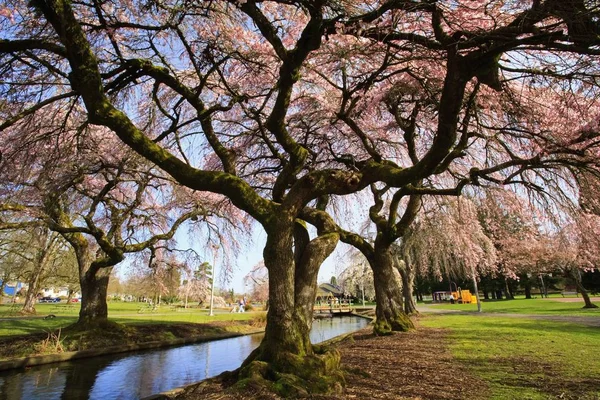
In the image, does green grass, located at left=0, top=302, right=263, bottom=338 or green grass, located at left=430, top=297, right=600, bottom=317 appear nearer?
green grass, located at left=0, top=302, right=263, bottom=338

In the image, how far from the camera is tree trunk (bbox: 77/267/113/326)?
12.5 m

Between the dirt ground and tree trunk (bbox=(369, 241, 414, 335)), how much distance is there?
10.9 feet

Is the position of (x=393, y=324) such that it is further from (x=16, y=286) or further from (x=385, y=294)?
(x=16, y=286)

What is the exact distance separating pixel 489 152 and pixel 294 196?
562 centimetres

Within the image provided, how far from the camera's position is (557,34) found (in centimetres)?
358

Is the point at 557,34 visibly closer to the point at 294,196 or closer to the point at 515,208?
the point at 294,196

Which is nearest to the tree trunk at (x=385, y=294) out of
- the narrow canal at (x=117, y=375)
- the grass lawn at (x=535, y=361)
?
the grass lawn at (x=535, y=361)

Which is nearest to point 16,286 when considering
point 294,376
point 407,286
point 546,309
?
point 407,286

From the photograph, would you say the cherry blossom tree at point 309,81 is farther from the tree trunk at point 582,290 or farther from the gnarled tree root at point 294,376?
the tree trunk at point 582,290

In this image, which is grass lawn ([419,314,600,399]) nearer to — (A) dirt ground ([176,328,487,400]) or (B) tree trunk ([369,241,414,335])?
(A) dirt ground ([176,328,487,400])

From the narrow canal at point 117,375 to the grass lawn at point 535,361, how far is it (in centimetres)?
587

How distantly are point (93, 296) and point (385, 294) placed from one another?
10157mm

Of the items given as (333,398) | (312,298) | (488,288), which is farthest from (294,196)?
(488,288)

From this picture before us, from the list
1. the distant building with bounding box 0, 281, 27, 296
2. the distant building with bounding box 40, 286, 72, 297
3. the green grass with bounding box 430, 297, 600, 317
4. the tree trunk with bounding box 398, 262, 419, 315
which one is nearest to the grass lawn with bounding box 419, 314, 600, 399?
the green grass with bounding box 430, 297, 600, 317
